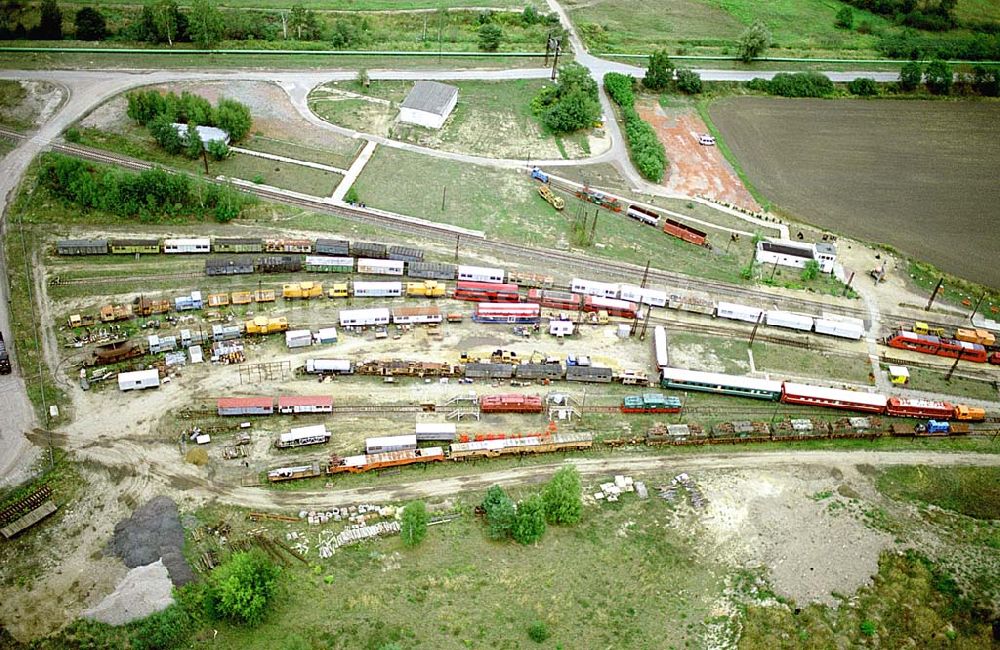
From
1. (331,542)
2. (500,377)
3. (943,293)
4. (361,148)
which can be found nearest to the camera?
(331,542)

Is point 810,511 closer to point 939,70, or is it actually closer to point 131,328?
point 131,328

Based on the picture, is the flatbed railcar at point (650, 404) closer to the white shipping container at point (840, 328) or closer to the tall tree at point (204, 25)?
the white shipping container at point (840, 328)

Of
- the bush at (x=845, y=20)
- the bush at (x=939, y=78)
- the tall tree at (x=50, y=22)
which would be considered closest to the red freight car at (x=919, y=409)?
the bush at (x=939, y=78)

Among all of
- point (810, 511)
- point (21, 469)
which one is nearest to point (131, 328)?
point (21, 469)

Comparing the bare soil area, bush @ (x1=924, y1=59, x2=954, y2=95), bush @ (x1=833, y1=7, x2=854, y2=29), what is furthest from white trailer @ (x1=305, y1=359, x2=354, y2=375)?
bush @ (x1=833, y1=7, x2=854, y2=29)

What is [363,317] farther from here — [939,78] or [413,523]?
[939,78]

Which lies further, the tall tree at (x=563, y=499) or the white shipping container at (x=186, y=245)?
the white shipping container at (x=186, y=245)

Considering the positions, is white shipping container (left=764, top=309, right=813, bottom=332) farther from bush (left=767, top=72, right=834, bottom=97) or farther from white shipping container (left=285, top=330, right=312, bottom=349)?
bush (left=767, top=72, right=834, bottom=97)
